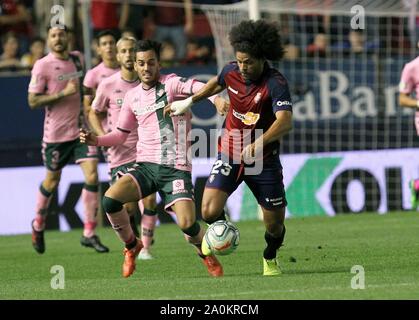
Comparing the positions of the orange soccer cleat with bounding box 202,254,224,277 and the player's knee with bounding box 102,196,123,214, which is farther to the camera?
the player's knee with bounding box 102,196,123,214

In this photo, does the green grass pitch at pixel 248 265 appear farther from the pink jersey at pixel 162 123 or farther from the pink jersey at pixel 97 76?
the pink jersey at pixel 97 76

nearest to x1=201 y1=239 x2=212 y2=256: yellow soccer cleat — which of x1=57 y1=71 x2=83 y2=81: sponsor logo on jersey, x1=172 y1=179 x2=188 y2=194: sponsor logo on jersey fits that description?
x1=172 y1=179 x2=188 y2=194: sponsor logo on jersey

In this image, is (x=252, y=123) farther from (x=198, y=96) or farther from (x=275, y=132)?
(x=198, y=96)

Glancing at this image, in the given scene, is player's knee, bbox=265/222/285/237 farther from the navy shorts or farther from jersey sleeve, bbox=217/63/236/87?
jersey sleeve, bbox=217/63/236/87

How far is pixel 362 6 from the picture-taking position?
71.4ft

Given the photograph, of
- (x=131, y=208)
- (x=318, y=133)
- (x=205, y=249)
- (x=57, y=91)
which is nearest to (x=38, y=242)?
(x=131, y=208)

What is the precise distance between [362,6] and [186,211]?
1080 cm

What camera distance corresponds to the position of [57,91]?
1641 cm

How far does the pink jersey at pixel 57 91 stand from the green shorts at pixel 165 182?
4.43m

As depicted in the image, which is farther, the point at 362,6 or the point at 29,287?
the point at 362,6

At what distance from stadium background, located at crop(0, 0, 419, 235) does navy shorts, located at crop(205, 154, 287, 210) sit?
8420mm

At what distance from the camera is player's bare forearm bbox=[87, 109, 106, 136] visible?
47.7ft
